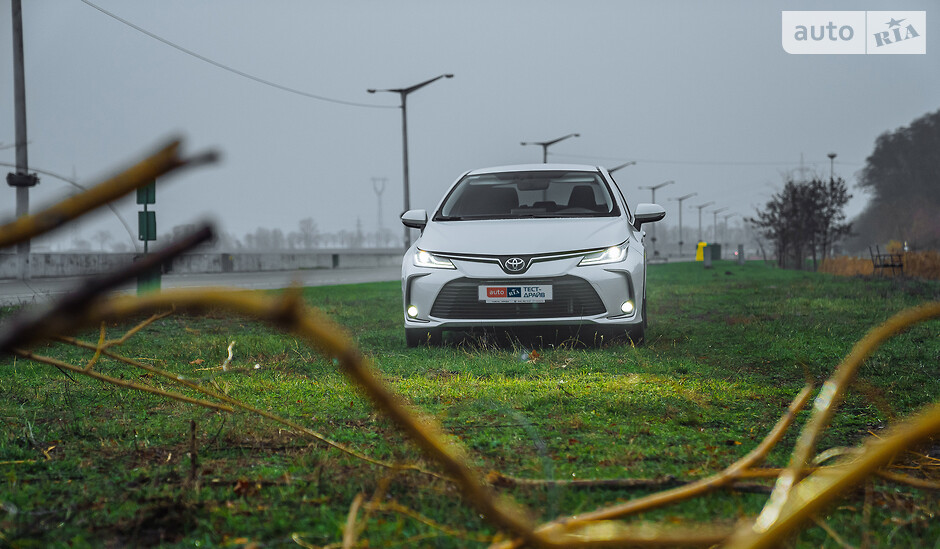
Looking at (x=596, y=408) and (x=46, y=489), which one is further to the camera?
(x=596, y=408)

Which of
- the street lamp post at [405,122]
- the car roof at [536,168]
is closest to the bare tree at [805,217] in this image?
the street lamp post at [405,122]

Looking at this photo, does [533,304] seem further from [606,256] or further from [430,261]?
[430,261]

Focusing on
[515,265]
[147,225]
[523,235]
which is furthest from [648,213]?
[147,225]

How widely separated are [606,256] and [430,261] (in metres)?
1.54

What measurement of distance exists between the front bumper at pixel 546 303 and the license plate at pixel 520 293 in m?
0.04

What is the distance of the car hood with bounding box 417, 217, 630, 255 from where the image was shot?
6387mm

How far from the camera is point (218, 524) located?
205 centimetres

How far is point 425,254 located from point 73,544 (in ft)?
15.9

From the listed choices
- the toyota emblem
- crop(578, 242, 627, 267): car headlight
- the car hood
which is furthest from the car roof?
the toyota emblem

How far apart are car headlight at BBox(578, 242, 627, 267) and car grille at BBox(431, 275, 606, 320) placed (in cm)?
20

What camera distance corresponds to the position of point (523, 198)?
820 centimetres

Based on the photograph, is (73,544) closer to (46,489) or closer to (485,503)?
(46,489)

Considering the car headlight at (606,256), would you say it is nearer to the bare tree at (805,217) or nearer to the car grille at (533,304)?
the car grille at (533,304)

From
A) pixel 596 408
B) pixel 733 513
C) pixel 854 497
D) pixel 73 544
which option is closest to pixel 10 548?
pixel 73 544
